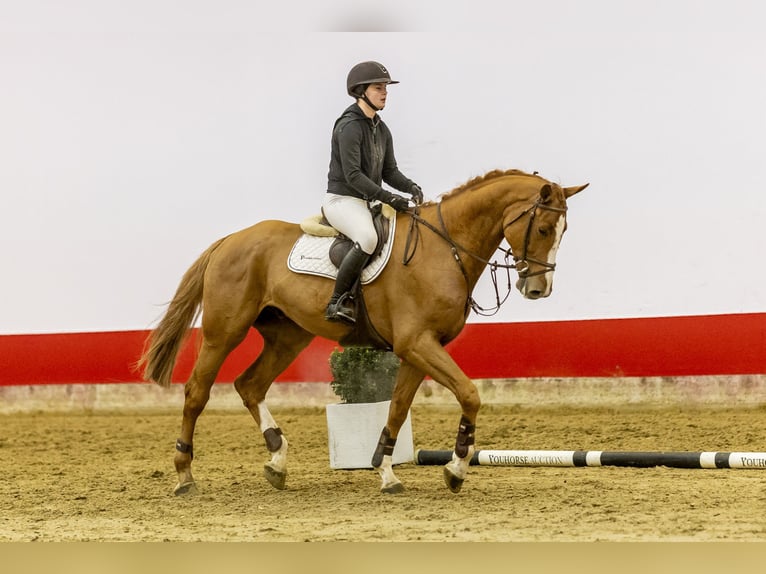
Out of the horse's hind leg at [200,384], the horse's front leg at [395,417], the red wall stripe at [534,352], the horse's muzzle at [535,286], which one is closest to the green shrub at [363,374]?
the horse's hind leg at [200,384]

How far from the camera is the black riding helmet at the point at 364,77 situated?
568cm

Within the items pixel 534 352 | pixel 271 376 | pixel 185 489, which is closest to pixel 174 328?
pixel 271 376

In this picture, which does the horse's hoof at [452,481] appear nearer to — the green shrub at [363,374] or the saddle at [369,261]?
the saddle at [369,261]

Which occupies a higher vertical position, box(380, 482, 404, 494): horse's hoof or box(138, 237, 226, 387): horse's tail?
box(138, 237, 226, 387): horse's tail

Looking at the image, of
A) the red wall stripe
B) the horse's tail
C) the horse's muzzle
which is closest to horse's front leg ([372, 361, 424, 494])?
the horse's muzzle

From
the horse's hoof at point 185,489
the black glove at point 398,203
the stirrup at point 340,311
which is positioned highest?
the black glove at point 398,203

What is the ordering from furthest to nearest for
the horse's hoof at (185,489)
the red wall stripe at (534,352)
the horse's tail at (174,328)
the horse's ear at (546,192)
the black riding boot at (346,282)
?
the red wall stripe at (534,352) < the horse's tail at (174,328) < the horse's hoof at (185,489) < the black riding boot at (346,282) < the horse's ear at (546,192)

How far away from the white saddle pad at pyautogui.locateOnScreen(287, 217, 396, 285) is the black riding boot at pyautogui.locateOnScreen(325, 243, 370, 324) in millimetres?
65

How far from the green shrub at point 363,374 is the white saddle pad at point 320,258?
1.12 m

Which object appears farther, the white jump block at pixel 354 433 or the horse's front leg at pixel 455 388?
the white jump block at pixel 354 433

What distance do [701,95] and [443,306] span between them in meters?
4.18

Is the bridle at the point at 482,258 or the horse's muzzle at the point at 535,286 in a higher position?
the bridle at the point at 482,258

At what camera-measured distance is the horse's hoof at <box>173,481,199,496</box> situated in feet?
19.2

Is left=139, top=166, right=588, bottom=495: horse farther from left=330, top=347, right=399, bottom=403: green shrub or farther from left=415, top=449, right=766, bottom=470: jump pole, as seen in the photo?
left=415, top=449, right=766, bottom=470: jump pole
